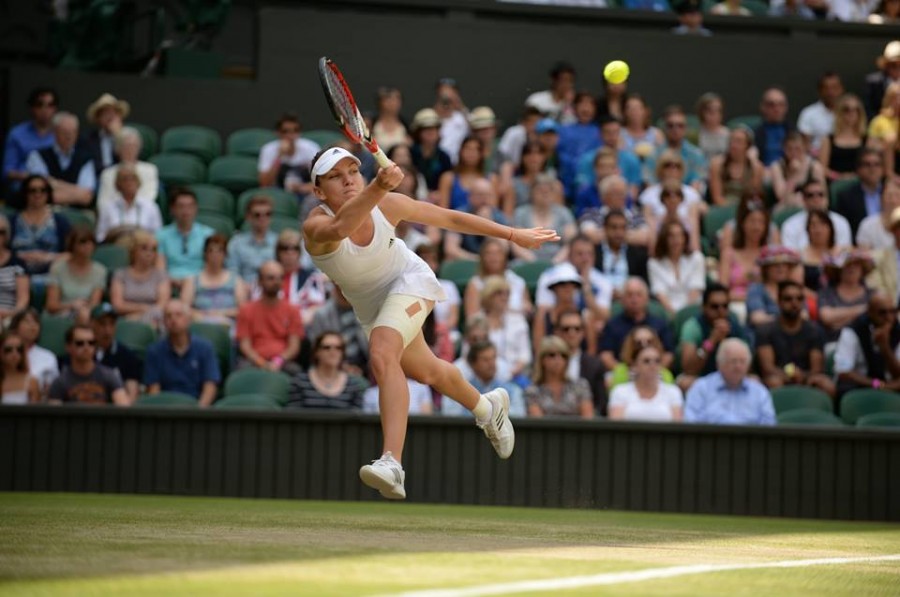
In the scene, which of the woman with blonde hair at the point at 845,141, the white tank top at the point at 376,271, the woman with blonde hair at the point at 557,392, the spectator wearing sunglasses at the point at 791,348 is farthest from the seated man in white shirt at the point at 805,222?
the white tank top at the point at 376,271

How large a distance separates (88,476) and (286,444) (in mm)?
1374

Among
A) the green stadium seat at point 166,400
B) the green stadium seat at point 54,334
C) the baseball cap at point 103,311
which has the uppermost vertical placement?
the baseball cap at point 103,311

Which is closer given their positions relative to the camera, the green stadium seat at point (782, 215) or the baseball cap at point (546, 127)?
the green stadium seat at point (782, 215)

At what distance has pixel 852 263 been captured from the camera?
39.5ft

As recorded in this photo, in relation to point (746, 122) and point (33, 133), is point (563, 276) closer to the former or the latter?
point (746, 122)

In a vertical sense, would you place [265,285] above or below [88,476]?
above

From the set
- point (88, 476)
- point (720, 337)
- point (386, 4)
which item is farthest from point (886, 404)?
point (386, 4)

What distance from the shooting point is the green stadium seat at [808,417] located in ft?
35.4

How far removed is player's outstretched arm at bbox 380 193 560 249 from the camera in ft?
23.7

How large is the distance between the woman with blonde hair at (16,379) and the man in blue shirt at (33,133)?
2.84 metres

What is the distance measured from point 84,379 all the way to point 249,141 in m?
4.14

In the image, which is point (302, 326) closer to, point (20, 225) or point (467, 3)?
point (20, 225)

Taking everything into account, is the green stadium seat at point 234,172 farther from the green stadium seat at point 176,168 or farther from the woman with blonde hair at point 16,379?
the woman with blonde hair at point 16,379

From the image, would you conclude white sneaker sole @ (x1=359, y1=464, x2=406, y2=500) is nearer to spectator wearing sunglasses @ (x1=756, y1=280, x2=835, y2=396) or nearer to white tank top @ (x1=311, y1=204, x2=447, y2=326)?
white tank top @ (x1=311, y1=204, x2=447, y2=326)
